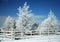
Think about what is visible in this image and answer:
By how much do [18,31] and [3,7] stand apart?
70 centimetres

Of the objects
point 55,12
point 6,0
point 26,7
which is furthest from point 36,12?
point 6,0

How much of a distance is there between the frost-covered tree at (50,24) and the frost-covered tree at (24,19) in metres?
0.37

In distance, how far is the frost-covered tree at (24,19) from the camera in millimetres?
2609

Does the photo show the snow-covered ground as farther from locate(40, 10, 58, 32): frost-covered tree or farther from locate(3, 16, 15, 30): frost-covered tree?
locate(3, 16, 15, 30): frost-covered tree

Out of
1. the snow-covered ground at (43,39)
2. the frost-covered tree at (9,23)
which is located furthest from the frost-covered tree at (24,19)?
the snow-covered ground at (43,39)

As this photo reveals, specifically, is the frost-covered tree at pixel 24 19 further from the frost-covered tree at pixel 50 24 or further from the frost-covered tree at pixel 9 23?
the frost-covered tree at pixel 50 24

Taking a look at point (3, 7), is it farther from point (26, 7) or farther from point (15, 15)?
point (26, 7)

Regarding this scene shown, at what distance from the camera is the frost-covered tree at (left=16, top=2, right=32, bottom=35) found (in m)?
2.61

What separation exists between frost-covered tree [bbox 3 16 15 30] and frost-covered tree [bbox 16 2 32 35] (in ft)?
0.41

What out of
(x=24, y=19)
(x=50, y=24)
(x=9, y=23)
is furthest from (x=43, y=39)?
(x=9, y=23)

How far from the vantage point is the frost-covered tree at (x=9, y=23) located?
105 inches

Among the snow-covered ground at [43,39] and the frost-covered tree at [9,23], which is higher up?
the frost-covered tree at [9,23]

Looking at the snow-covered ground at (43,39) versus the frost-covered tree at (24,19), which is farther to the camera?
the snow-covered ground at (43,39)

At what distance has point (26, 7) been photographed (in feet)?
9.03
